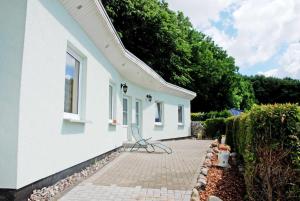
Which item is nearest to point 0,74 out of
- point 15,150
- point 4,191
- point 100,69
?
point 15,150

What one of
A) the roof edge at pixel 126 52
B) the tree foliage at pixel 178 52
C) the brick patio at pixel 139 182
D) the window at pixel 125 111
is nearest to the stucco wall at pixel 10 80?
the brick patio at pixel 139 182

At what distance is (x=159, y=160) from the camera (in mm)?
9031

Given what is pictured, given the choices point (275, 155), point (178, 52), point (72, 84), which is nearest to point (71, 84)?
point (72, 84)

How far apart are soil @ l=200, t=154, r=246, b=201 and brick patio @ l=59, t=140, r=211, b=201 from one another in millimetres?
344

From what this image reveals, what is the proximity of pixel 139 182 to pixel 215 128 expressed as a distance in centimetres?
1529

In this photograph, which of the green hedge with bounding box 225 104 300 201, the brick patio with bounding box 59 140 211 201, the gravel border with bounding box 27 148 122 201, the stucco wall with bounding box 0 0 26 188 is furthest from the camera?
the brick patio with bounding box 59 140 211 201

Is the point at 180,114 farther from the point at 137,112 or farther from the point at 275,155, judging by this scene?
the point at 275,155

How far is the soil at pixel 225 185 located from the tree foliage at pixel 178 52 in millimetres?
16163

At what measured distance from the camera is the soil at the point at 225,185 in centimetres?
541

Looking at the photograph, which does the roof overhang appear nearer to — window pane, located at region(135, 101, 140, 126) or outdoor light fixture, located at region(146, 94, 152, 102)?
outdoor light fixture, located at region(146, 94, 152, 102)

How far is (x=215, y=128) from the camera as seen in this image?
20.5m

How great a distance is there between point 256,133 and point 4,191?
12.2ft

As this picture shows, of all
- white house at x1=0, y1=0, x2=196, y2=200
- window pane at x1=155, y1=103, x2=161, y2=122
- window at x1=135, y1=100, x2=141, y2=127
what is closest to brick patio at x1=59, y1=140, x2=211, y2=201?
white house at x1=0, y1=0, x2=196, y2=200

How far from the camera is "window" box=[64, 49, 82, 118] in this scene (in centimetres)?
624
